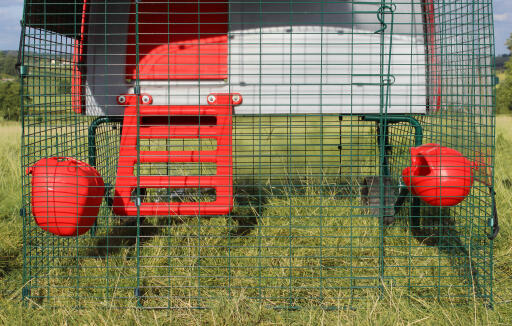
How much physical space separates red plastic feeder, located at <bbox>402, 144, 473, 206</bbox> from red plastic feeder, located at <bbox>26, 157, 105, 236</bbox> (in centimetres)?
195

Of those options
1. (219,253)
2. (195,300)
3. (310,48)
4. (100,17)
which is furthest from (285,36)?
(195,300)

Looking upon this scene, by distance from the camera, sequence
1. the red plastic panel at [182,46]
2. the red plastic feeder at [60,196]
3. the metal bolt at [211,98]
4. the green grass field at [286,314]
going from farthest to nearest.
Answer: the red plastic panel at [182,46]
the metal bolt at [211,98]
the red plastic feeder at [60,196]
the green grass field at [286,314]

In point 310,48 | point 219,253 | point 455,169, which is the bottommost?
point 219,253

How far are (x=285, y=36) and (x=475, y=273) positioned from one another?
2134mm

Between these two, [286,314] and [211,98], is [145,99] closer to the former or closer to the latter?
[211,98]

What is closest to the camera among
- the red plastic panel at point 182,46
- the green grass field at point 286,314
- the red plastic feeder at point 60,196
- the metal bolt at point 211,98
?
the green grass field at point 286,314

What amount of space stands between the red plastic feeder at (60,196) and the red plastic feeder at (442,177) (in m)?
1.95

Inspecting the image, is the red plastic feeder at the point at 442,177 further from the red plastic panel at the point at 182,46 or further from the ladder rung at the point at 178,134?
the red plastic panel at the point at 182,46

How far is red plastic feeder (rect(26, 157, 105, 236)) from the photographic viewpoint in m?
2.73

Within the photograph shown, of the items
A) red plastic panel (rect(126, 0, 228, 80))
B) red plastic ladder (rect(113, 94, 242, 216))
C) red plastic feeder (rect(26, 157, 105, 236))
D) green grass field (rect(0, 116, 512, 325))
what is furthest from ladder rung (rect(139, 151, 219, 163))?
green grass field (rect(0, 116, 512, 325))

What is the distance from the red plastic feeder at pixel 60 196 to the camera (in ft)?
8.97

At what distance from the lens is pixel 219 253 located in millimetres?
3275

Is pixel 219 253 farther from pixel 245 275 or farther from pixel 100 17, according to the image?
pixel 100 17

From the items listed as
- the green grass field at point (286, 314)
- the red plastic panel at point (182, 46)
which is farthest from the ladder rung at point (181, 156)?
the green grass field at point (286, 314)
